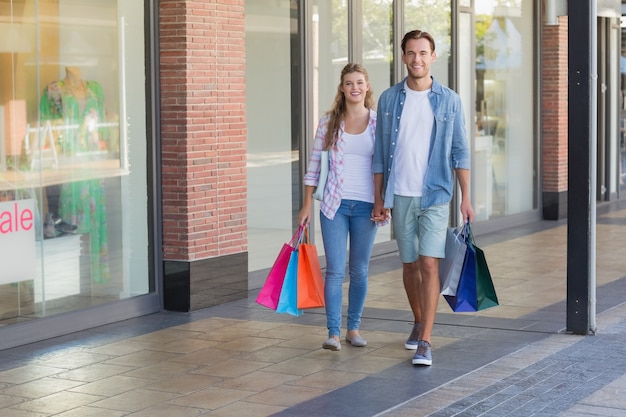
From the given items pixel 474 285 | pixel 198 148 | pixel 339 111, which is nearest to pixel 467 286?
→ pixel 474 285

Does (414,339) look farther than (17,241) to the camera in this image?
No

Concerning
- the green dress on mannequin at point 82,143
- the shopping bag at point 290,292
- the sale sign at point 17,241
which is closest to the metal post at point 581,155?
the shopping bag at point 290,292

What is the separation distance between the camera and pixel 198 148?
9.55 metres

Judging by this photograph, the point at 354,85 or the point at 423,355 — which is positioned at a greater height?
the point at 354,85

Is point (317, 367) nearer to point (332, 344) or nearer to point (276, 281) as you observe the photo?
point (332, 344)

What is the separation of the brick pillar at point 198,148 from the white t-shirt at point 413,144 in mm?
2529

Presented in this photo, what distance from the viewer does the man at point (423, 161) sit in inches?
289

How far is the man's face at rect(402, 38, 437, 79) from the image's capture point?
24.1 feet

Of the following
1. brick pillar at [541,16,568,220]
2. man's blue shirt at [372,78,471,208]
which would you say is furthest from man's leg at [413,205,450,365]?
brick pillar at [541,16,568,220]

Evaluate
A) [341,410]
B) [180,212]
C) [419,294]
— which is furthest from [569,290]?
[180,212]

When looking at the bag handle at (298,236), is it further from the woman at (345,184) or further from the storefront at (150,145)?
the storefront at (150,145)

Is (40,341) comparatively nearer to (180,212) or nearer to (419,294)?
(180,212)

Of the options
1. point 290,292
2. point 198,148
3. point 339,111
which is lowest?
point 290,292

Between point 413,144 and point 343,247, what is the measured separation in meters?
0.88
